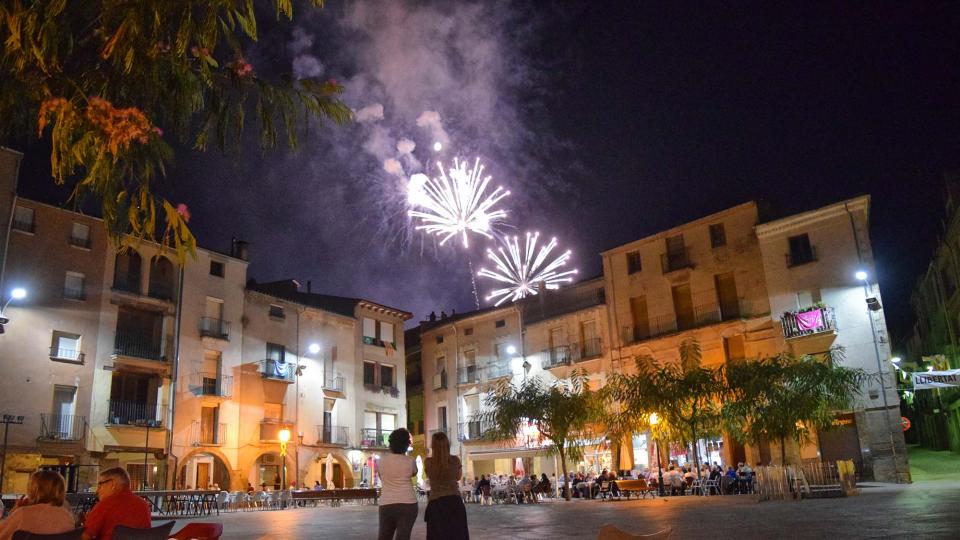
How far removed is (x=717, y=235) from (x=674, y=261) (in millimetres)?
2428

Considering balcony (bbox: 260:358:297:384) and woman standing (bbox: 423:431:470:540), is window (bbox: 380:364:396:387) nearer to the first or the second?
balcony (bbox: 260:358:297:384)

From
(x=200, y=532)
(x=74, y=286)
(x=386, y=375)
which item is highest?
(x=74, y=286)

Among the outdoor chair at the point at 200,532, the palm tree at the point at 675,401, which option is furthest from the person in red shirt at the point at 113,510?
the palm tree at the point at 675,401

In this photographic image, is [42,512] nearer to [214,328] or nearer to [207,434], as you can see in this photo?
[207,434]

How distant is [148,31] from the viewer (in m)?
5.93

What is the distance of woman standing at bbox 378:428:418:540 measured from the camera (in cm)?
661

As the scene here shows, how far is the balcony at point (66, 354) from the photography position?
97.8 ft

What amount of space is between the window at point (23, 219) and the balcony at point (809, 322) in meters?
31.1

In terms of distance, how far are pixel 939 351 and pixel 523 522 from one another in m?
35.4

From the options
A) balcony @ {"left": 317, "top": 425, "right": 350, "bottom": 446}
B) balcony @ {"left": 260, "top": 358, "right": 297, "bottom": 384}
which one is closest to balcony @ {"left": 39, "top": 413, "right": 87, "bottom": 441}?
A: balcony @ {"left": 260, "top": 358, "right": 297, "bottom": 384}

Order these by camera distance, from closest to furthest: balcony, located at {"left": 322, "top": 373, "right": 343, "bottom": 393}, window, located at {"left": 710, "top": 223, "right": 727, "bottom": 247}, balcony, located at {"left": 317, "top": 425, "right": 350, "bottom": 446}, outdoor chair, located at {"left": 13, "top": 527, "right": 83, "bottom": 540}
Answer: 1. outdoor chair, located at {"left": 13, "top": 527, "right": 83, "bottom": 540}
2. window, located at {"left": 710, "top": 223, "right": 727, "bottom": 247}
3. balcony, located at {"left": 317, "top": 425, "right": 350, "bottom": 446}
4. balcony, located at {"left": 322, "top": 373, "right": 343, "bottom": 393}

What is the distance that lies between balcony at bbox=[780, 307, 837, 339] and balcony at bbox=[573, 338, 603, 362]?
9633mm

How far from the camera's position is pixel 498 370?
43406 millimetres

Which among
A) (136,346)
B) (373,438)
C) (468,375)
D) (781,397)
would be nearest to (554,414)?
(781,397)
